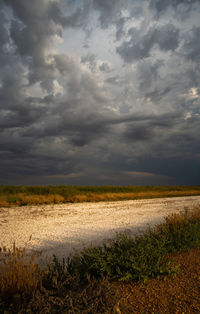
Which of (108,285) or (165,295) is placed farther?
(165,295)

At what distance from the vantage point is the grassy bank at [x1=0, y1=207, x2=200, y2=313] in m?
3.36

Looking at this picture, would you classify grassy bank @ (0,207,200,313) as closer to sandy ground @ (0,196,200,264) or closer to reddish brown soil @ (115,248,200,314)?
reddish brown soil @ (115,248,200,314)

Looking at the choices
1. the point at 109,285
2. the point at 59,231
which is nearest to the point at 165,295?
the point at 109,285

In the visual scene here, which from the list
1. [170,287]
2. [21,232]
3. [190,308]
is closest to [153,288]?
[170,287]

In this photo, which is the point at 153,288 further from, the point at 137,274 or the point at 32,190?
the point at 32,190

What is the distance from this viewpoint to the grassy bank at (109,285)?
3355mm

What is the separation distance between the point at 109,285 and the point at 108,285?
0.03 m

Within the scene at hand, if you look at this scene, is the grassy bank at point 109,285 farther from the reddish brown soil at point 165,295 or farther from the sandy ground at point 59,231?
the sandy ground at point 59,231

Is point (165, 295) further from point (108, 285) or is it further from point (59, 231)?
point (59, 231)

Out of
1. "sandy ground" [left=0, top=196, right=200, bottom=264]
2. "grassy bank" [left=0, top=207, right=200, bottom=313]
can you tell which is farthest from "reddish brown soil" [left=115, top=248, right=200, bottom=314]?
"sandy ground" [left=0, top=196, right=200, bottom=264]

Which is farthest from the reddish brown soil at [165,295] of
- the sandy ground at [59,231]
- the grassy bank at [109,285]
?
the sandy ground at [59,231]

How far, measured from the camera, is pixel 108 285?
12.2 feet

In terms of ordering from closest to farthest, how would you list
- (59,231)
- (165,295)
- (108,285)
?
1. (108,285)
2. (165,295)
3. (59,231)

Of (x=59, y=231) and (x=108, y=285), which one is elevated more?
(x=108, y=285)
